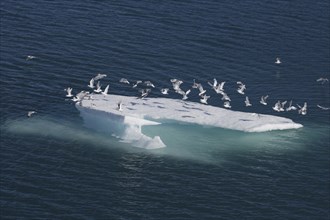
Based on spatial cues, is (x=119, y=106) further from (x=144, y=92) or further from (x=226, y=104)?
(x=226, y=104)

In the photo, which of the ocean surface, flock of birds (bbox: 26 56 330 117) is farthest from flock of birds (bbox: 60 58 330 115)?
the ocean surface

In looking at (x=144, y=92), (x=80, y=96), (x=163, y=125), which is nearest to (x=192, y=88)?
(x=144, y=92)

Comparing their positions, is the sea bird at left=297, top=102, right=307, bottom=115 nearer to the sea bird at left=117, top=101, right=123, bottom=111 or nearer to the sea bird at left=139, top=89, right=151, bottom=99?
the sea bird at left=139, top=89, right=151, bottom=99

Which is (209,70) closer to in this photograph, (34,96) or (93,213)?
(34,96)

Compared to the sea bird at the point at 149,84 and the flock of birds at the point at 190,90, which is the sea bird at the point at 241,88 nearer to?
the flock of birds at the point at 190,90

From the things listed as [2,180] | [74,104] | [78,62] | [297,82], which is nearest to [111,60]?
[78,62]

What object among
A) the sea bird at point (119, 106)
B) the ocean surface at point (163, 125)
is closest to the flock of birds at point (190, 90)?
the ocean surface at point (163, 125)
